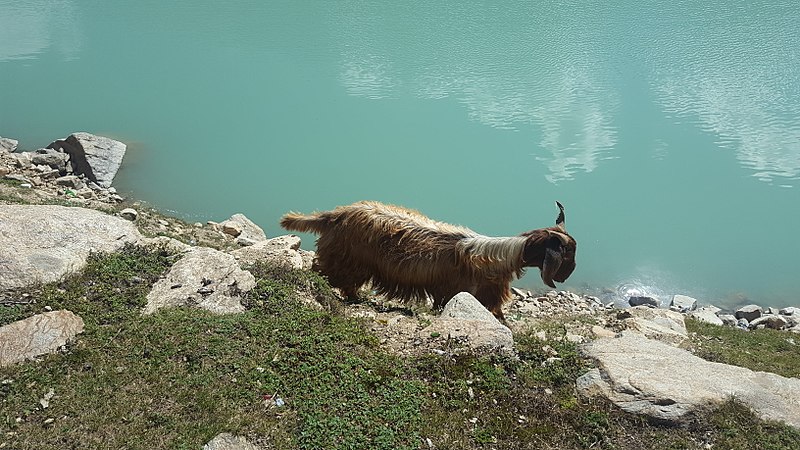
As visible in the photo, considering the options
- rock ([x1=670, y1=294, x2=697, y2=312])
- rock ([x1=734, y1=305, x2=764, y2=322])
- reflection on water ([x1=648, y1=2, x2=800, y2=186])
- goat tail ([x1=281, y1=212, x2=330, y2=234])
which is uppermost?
goat tail ([x1=281, y1=212, x2=330, y2=234])

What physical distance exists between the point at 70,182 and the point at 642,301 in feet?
43.1

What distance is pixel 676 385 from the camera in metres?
6.22

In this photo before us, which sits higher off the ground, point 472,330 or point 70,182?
point 472,330

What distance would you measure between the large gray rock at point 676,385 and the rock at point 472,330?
0.91 metres

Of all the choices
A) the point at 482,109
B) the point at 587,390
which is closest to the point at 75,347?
the point at 587,390

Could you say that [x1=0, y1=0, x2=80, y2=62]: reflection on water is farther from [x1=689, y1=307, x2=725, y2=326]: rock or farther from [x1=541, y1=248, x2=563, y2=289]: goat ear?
[x1=689, y1=307, x2=725, y2=326]: rock

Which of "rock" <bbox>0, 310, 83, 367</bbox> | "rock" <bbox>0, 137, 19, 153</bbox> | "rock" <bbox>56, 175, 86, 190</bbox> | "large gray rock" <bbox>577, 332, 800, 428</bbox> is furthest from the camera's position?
"rock" <bbox>0, 137, 19, 153</bbox>

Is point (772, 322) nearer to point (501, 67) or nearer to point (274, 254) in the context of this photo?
point (274, 254)

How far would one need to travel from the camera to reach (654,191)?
18375mm

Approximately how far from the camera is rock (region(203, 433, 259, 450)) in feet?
17.3

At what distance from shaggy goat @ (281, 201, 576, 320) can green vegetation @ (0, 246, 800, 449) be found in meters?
1.77

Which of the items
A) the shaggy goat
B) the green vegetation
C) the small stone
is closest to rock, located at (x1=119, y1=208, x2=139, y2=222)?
the shaggy goat

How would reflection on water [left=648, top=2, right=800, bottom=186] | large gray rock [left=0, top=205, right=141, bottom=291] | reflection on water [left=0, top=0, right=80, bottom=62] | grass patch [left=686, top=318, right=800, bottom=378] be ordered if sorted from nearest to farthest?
large gray rock [left=0, top=205, right=141, bottom=291], grass patch [left=686, top=318, right=800, bottom=378], reflection on water [left=648, top=2, right=800, bottom=186], reflection on water [left=0, top=0, right=80, bottom=62]

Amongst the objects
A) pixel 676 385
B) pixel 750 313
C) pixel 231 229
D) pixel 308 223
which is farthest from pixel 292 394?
pixel 750 313
